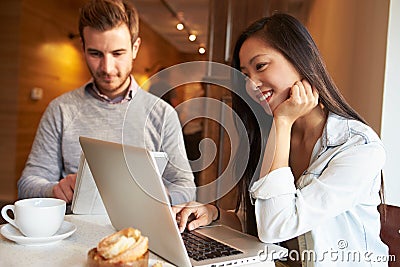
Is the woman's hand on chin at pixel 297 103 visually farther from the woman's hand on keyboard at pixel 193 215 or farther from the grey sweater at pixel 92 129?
the grey sweater at pixel 92 129

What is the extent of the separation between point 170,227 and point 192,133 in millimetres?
1270

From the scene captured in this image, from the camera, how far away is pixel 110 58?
1.49 meters

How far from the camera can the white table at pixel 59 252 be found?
0.72 metres

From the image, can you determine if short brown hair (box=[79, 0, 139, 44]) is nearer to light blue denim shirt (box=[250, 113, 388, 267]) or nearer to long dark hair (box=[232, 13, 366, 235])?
long dark hair (box=[232, 13, 366, 235])

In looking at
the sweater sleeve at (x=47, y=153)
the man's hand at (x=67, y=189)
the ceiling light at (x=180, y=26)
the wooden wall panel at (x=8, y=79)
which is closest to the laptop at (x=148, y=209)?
the man's hand at (x=67, y=189)

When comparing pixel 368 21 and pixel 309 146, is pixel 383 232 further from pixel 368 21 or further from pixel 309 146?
pixel 368 21

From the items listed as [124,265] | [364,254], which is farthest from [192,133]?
[124,265]

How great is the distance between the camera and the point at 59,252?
2.55 ft

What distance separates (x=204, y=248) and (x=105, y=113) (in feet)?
2.88

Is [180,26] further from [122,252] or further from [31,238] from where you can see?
[122,252]

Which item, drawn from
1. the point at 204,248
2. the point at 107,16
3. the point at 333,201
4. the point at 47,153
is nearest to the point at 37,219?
the point at 204,248

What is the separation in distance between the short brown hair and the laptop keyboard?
2.79 feet

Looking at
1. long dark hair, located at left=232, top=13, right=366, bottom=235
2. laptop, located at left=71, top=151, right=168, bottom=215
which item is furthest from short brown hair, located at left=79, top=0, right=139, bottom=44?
laptop, located at left=71, top=151, right=168, bottom=215

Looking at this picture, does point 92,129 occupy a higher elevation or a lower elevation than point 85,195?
higher
